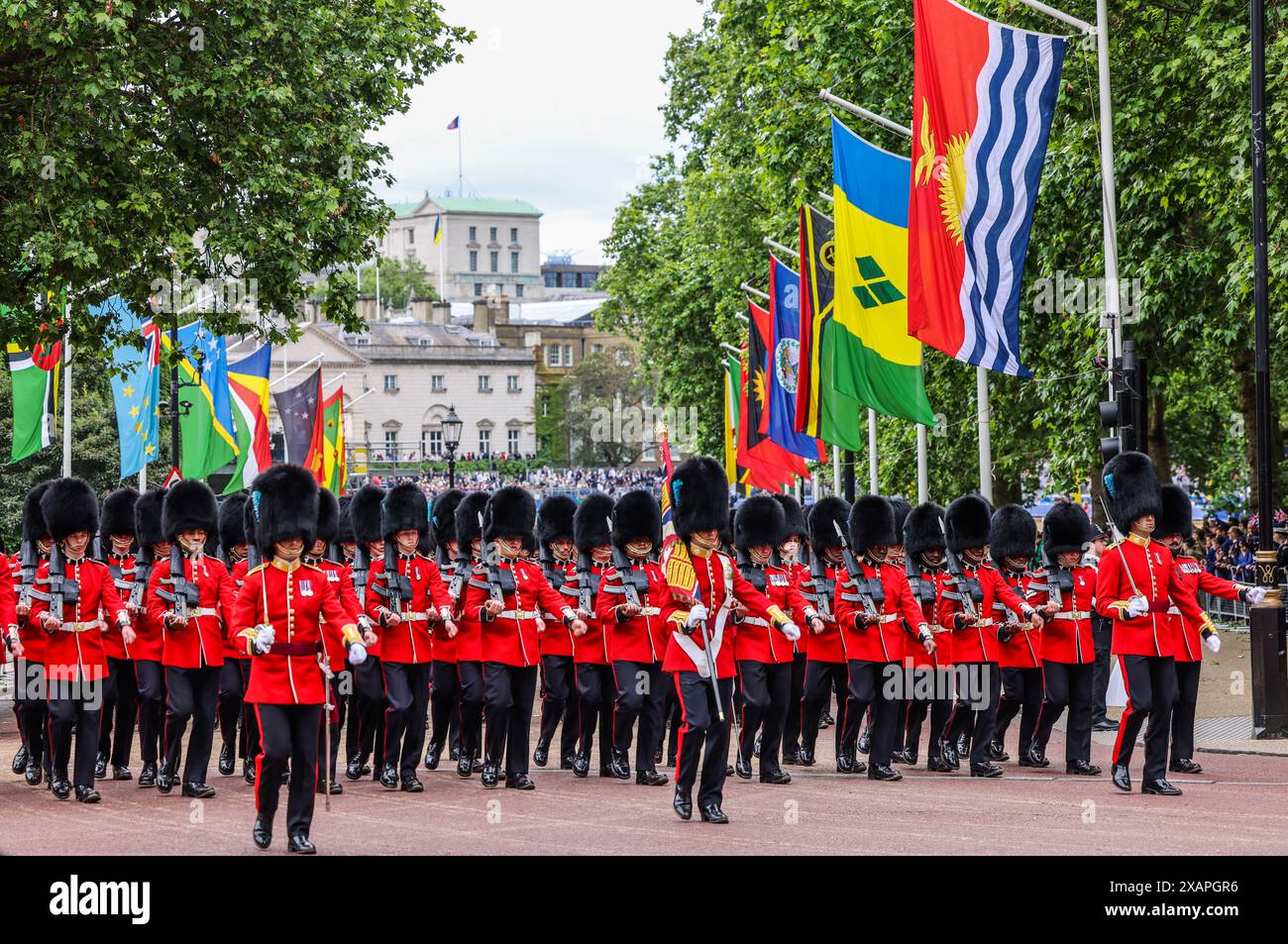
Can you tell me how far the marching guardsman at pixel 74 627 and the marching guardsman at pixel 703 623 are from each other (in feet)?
11.9

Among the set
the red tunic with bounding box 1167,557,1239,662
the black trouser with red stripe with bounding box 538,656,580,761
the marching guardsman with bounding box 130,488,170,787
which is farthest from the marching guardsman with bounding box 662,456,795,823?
the marching guardsman with bounding box 130,488,170,787

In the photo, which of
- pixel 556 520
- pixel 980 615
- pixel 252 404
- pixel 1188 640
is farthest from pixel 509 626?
pixel 252 404

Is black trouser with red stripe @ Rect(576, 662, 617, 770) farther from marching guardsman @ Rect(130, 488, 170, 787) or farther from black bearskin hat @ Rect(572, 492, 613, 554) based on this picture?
marching guardsman @ Rect(130, 488, 170, 787)

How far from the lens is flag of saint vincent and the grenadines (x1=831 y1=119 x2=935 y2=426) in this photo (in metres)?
16.8

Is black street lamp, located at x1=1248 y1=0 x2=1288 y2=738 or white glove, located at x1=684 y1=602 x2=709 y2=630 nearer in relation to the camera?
white glove, located at x1=684 y1=602 x2=709 y2=630

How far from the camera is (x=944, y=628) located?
1301 centimetres

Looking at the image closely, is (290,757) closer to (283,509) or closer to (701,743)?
(283,509)

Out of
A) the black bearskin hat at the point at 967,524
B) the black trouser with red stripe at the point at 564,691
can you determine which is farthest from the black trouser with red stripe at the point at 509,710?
the black bearskin hat at the point at 967,524

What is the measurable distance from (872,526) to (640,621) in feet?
6.01

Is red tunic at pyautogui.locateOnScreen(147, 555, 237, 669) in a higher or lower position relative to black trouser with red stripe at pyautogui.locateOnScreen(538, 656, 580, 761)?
higher

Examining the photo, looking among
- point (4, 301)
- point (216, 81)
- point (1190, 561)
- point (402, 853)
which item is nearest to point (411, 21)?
point (216, 81)

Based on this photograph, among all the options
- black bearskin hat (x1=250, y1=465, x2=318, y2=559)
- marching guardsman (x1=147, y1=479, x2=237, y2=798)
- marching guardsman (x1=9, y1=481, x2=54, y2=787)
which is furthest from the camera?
marching guardsman (x1=147, y1=479, x2=237, y2=798)

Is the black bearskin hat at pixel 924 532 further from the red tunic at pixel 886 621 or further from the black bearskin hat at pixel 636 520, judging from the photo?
the black bearskin hat at pixel 636 520

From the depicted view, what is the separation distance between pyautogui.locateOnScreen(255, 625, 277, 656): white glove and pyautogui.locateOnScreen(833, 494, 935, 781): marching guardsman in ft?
15.6
